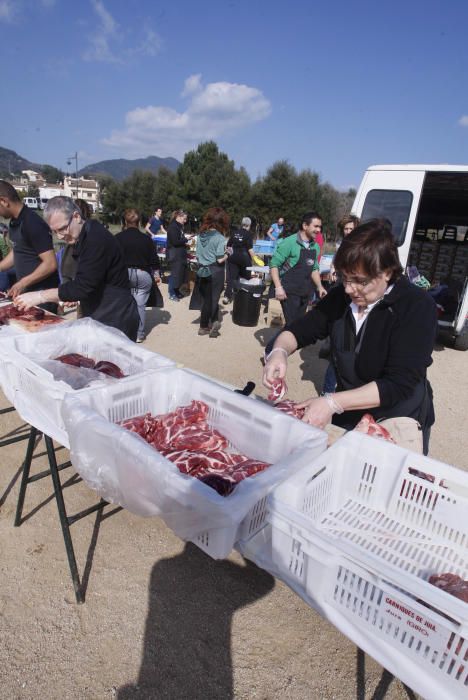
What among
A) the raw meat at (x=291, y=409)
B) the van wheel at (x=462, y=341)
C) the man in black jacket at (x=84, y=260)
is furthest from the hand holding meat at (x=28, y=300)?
the van wheel at (x=462, y=341)

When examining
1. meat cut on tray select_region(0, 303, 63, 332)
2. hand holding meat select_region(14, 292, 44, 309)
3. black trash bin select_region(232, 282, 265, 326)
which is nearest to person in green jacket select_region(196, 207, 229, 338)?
black trash bin select_region(232, 282, 265, 326)

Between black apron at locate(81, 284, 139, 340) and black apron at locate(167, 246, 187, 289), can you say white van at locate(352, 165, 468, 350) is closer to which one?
black apron at locate(81, 284, 139, 340)

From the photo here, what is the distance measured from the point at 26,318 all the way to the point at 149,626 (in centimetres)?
224

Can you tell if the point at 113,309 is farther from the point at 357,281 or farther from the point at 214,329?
the point at 214,329

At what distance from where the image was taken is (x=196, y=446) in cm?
188

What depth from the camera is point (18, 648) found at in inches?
76.9

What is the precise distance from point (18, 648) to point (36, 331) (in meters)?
1.76

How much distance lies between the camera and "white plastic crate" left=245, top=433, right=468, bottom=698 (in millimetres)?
1062

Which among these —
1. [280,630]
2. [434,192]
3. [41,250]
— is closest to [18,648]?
[280,630]

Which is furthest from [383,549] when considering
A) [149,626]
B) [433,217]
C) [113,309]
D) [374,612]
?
[433,217]

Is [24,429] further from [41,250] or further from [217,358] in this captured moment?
[217,358]

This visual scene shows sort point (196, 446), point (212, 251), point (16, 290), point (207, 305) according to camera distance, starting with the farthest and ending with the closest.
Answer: point (207, 305), point (212, 251), point (16, 290), point (196, 446)

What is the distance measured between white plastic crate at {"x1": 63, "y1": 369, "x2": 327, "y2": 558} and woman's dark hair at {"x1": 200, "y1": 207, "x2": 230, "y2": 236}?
4.85 m

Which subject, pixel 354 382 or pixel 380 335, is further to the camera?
pixel 354 382
